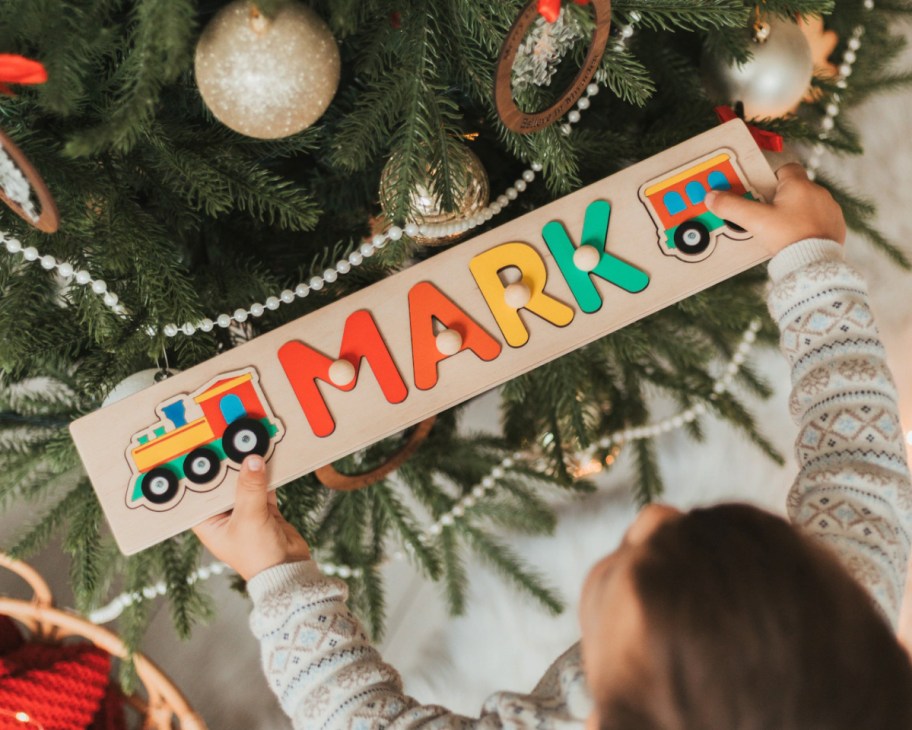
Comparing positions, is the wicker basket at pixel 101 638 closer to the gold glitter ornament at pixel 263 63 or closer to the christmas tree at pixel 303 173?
the christmas tree at pixel 303 173

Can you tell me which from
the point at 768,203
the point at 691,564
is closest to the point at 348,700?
the point at 691,564

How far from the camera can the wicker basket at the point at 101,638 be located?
0.79 m

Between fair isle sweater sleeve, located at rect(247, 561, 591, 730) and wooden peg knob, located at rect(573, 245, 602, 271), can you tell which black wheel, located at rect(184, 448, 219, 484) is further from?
wooden peg knob, located at rect(573, 245, 602, 271)

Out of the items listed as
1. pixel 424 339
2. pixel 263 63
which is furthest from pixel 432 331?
pixel 263 63

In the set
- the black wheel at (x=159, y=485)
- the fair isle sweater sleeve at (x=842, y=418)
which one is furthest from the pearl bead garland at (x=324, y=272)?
the fair isle sweater sleeve at (x=842, y=418)

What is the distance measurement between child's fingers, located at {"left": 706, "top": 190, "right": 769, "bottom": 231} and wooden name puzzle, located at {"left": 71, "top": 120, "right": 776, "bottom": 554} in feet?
0.04

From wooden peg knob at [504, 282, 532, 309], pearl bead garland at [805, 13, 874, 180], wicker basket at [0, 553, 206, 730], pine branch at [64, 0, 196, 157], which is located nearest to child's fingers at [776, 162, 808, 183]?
pearl bead garland at [805, 13, 874, 180]

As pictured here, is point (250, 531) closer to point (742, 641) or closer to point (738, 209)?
point (742, 641)

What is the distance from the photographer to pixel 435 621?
1111mm

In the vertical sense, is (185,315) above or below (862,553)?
above

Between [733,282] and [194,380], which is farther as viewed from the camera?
[733,282]

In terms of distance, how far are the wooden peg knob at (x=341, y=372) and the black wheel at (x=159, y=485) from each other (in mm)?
140

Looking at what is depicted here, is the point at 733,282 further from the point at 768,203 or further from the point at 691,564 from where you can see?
the point at 691,564

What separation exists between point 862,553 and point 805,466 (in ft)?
0.26
